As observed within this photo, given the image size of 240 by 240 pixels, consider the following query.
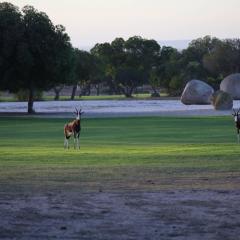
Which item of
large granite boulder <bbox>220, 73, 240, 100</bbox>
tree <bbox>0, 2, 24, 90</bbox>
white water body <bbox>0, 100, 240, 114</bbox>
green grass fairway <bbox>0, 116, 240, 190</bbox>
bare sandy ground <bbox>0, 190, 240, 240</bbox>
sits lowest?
white water body <bbox>0, 100, 240, 114</bbox>

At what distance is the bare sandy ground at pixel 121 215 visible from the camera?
999cm

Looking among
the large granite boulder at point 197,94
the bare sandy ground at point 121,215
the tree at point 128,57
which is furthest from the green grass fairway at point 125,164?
the tree at point 128,57

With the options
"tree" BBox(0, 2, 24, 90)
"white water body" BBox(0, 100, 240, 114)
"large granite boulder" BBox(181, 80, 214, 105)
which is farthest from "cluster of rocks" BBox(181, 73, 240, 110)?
"tree" BBox(0, 2, 24, 90)

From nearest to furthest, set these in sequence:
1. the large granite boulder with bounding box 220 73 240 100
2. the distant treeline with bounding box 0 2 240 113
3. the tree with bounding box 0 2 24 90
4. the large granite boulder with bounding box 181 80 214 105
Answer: the tree with bounding box 0 2 24 90 → the large granite boulder with bounding box 181 80 214 105 → the large granite boulder with bounding box 220 73 240 100 → the distant treeline with bounding box 0 2 240 113

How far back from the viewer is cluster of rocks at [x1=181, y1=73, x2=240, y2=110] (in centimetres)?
6981

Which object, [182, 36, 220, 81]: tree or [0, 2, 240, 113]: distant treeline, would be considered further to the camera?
[182, 36, 220, 81]: tree

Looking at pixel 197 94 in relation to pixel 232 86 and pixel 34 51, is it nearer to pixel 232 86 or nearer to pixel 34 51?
pixel 232 86

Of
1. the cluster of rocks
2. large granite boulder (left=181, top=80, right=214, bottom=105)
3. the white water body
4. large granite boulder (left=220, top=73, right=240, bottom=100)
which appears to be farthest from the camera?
large granite boulder (left=220, top=73, right=240, bottom=100)

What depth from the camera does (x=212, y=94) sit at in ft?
253

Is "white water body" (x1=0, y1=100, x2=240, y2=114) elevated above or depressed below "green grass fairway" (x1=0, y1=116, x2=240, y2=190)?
below

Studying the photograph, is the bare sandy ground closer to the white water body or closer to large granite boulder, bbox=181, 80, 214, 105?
the white water body

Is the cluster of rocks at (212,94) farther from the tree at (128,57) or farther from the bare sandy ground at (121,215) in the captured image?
the tree at (128,57)

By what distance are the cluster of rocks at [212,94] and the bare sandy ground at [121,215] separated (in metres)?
56.6

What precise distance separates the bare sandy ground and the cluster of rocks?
5657cm
